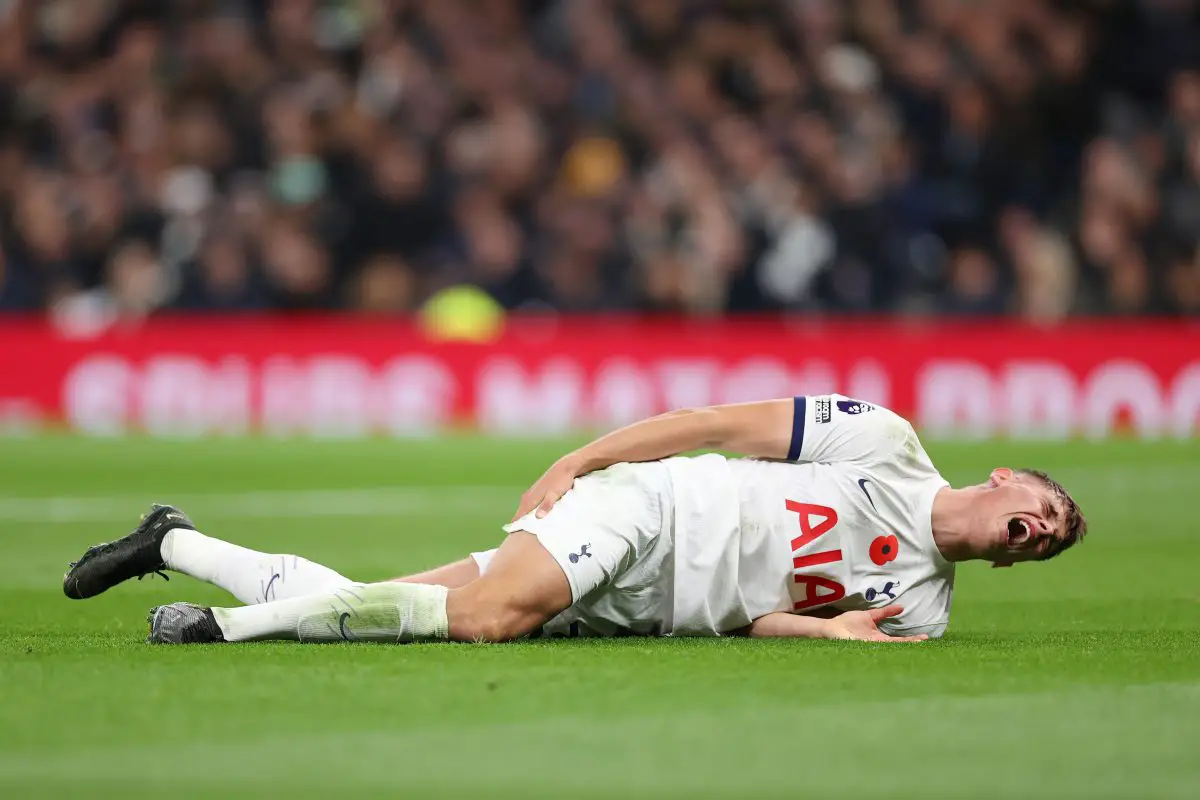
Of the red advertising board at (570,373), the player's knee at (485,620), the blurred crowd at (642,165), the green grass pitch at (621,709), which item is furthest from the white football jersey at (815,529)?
the blurred crowd at (642,165)

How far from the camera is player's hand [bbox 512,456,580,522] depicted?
5758 millimetres

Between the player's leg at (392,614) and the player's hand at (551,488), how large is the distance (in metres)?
0.11

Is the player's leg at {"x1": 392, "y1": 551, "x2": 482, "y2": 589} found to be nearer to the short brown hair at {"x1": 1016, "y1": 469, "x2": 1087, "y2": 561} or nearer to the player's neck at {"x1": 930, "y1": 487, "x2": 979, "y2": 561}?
the player's neck at {"x1": 930, "y1": 487, "x2": 979, "y2": 561}

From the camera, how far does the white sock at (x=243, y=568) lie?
6031 millimetres

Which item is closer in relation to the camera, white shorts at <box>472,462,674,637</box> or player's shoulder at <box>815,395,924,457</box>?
white shorts at <box>472,462,674,637</box>

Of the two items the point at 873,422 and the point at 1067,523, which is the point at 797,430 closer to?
the point at 873,422

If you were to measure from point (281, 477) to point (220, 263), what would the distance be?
5.91 m

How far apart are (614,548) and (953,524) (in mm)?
1126

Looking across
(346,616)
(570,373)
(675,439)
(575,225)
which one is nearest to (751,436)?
(675,439)

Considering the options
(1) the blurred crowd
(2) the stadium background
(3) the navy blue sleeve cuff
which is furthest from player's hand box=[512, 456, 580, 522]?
(1) the blurred crowd

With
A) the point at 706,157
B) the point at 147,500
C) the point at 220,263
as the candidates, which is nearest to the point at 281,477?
the point at 147,500

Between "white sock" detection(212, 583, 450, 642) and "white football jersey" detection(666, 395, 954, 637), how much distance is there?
2.66 ft

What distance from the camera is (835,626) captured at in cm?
594

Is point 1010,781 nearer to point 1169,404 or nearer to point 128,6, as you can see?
point 1169,404
